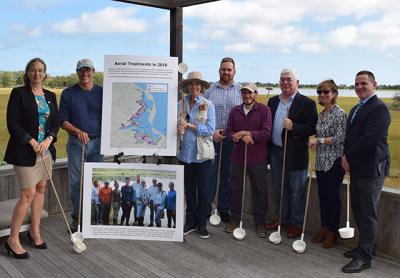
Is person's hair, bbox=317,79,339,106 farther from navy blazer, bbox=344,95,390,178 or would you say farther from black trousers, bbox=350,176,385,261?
black trousers, bbox=350,176,385,261

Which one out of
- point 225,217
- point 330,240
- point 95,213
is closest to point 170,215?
point 95,213

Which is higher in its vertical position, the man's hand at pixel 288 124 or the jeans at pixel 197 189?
the man's hand at pixel 288 124

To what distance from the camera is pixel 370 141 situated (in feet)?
9.32

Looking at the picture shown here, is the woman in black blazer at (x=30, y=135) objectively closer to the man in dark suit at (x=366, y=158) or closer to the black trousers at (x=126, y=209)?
the black trousers at (x=126, y=209)

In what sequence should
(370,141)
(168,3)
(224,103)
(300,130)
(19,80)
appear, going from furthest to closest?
(168,3)
(19,80)
(224,103)
(300,130)
(370,141)

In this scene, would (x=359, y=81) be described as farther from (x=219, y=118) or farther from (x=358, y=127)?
(x=219, y=118)

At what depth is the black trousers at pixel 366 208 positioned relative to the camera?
2.95 meters

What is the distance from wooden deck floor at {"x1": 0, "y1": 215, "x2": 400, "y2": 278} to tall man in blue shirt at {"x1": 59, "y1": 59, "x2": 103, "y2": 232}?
66cm

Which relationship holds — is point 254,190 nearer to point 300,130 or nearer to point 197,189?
point 197,189

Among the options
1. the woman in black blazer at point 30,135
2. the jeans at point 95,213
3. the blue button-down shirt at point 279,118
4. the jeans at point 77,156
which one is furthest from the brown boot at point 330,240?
the woman in black blazer at point 30,135

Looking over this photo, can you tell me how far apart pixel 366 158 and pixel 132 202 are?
1958 millimetres

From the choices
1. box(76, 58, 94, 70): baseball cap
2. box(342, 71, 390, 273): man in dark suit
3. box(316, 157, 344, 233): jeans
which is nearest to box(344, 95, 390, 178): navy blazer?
box(342, 71, 390, 273): man in dark suit

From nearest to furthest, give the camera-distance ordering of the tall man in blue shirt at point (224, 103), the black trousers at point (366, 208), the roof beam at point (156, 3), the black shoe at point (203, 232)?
the black trousers at point (366, 208) → the black shoe at point (203, 232) → the tall man in blue shirt at point (224, 103) → the roof beam at point (156, 3)

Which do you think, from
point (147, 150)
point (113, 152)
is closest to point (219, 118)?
point (147, 150)
